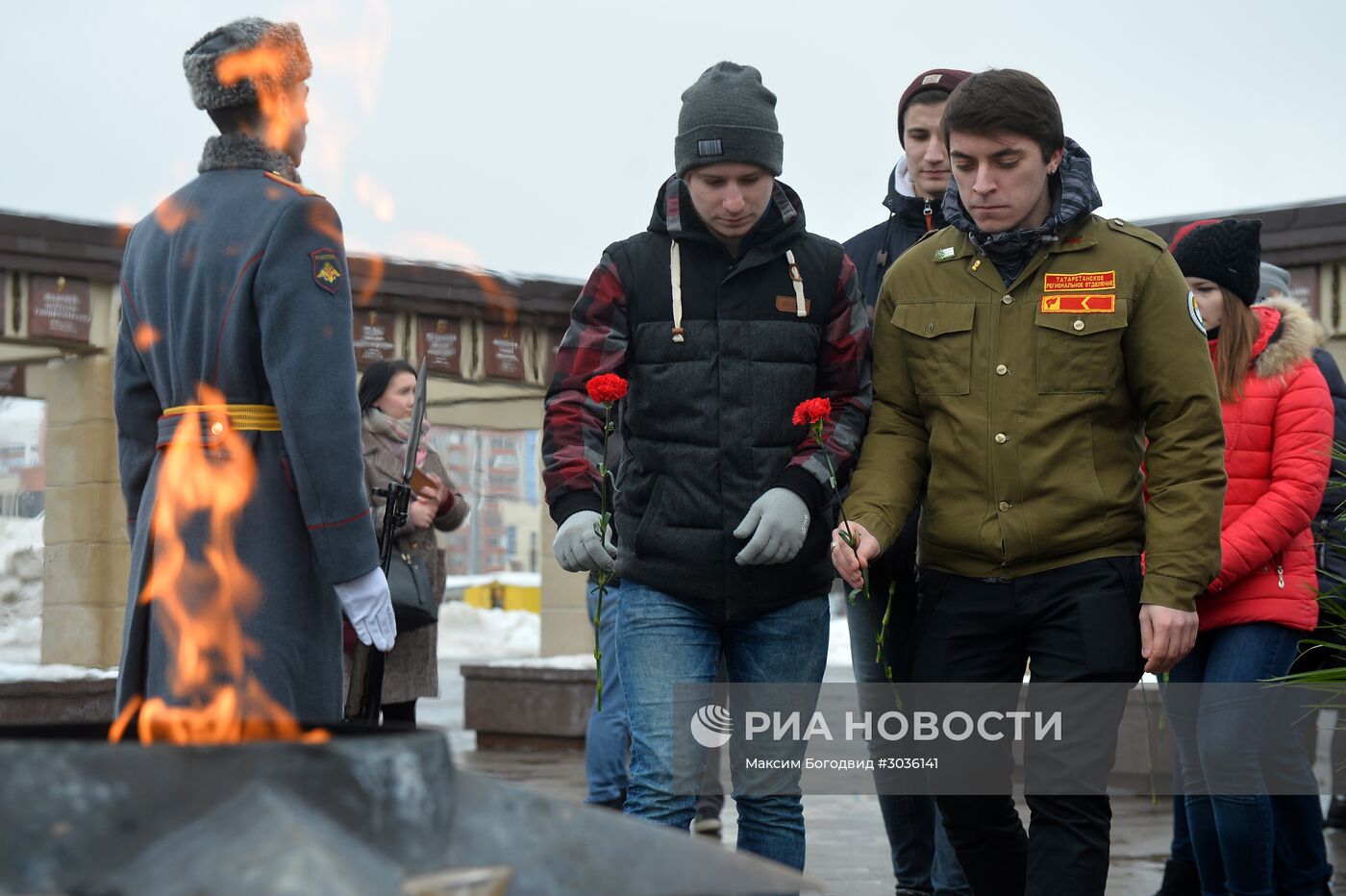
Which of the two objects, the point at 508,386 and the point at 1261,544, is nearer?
the point at 1261,544

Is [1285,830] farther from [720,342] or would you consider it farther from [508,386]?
[508,386]

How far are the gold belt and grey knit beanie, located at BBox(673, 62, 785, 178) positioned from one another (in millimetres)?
1259

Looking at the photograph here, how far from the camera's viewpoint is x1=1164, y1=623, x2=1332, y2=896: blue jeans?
461 centimetres

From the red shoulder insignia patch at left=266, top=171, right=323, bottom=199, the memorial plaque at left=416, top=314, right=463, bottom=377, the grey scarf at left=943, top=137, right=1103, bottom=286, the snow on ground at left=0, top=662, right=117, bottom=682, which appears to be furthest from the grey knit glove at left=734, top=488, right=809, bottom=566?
the memorial plaque at left=416, top=314, right=463, bottom=377

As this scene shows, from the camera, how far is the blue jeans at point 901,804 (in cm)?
483

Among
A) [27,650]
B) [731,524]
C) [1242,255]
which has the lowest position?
[27,650]

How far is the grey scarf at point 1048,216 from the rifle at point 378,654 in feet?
6.14

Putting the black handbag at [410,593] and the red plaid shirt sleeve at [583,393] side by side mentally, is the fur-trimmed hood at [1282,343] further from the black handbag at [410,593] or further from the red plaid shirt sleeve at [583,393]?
the black handbag at [410,593]

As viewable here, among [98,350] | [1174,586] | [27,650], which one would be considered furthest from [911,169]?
[27,650]

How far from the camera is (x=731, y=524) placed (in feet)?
13.3

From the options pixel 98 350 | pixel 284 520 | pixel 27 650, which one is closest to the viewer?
pixel 284 520

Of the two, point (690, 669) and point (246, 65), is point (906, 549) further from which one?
point (246, 65)

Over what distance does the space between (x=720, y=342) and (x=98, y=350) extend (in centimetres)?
769

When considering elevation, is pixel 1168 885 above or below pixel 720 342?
below
